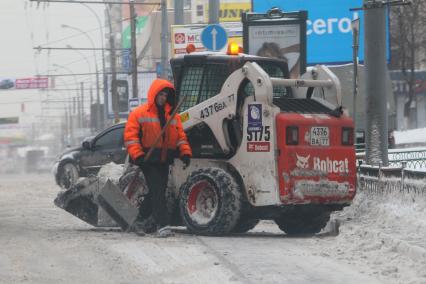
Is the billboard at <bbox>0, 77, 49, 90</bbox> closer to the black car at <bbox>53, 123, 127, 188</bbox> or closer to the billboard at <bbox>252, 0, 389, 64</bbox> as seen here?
the billboard at <bbox>252, 0, 389, 64</bbox>

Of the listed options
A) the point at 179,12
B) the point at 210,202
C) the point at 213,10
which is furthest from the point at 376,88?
the point at 179,12

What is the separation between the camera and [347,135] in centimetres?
1044

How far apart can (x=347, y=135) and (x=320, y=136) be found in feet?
1.45

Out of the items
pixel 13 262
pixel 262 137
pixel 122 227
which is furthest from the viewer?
pixel 122 227

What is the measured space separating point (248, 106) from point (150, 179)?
1.46 meters

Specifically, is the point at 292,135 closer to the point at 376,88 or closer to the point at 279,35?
the point at 376,88

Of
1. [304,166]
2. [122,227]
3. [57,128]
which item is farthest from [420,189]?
[57,128]

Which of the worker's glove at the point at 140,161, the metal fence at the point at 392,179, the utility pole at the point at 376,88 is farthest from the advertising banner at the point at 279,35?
the worker's glove at the point at 140,161

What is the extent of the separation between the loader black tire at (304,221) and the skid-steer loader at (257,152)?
13 mm

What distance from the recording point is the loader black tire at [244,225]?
1045 cm

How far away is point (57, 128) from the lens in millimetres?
148625

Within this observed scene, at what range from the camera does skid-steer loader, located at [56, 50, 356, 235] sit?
9.93m

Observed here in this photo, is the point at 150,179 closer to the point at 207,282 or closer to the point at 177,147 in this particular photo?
the point at 177,147

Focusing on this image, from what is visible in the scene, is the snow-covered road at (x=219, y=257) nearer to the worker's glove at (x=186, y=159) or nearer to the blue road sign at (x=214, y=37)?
the worker's glove at (x=186, y=159)
